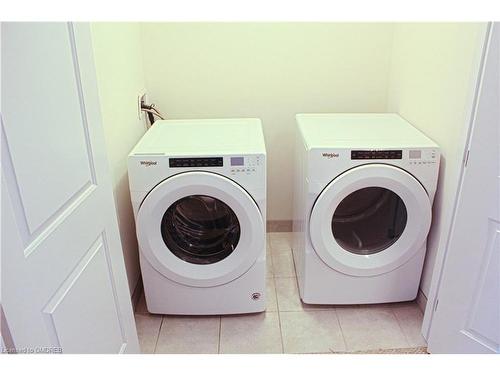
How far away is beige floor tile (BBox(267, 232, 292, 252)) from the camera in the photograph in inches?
103

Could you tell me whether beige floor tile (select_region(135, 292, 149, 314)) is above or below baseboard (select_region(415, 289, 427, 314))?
below

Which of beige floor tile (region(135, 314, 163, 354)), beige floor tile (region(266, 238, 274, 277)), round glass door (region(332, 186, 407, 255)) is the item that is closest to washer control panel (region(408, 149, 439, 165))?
round glass door (region(332, 186, 407, 255))

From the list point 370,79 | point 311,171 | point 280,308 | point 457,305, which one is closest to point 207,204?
point 311,171

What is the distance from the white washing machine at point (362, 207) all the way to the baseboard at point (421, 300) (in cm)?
5

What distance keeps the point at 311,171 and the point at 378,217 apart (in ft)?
1.68

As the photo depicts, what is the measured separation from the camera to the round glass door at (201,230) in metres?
1.86

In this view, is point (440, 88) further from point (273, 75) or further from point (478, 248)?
point (273, 75)

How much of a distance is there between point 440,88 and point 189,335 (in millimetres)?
1664

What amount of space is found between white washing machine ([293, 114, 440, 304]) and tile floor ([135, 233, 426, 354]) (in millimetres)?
86

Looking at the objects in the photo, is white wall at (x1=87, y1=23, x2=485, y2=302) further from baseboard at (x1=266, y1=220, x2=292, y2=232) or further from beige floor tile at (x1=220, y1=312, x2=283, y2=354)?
beige floor tile at (x1=220, y1=312, x2=283, y2=354)

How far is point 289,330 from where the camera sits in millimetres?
1916

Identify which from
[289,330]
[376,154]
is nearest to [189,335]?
[289,330]

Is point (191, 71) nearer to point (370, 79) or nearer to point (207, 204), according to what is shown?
point (207, 204)

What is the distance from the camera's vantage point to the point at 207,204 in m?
1.89
